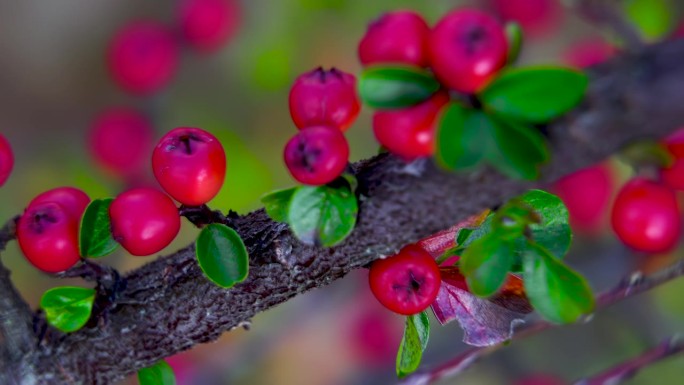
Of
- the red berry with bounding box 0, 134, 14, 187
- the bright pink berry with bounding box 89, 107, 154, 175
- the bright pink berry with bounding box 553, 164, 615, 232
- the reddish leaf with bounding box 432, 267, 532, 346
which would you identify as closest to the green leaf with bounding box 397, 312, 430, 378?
the reddish leaf with bounding box 432, 267, 532, 346

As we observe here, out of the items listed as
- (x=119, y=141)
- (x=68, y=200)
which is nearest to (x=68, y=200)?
(x=68, y=200)

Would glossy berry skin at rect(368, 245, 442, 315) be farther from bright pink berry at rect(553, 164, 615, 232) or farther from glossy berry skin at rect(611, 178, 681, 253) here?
bright pink berry at rect(553, 164, 615, 232)

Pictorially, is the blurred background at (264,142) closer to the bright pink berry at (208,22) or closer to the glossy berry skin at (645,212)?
the bright pink berry at (208,22)

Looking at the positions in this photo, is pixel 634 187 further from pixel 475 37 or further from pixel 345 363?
A: pixel 345 363

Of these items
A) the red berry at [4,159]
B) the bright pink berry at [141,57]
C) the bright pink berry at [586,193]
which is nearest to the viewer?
the red berry at [4,159]

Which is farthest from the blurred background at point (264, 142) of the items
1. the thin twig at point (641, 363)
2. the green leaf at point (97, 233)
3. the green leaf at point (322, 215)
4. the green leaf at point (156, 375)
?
the green leaf at point (322, 215)

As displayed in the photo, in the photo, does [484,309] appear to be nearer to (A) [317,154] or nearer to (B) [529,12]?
(A) [317,154]

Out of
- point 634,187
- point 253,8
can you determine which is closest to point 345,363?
point 253,8
